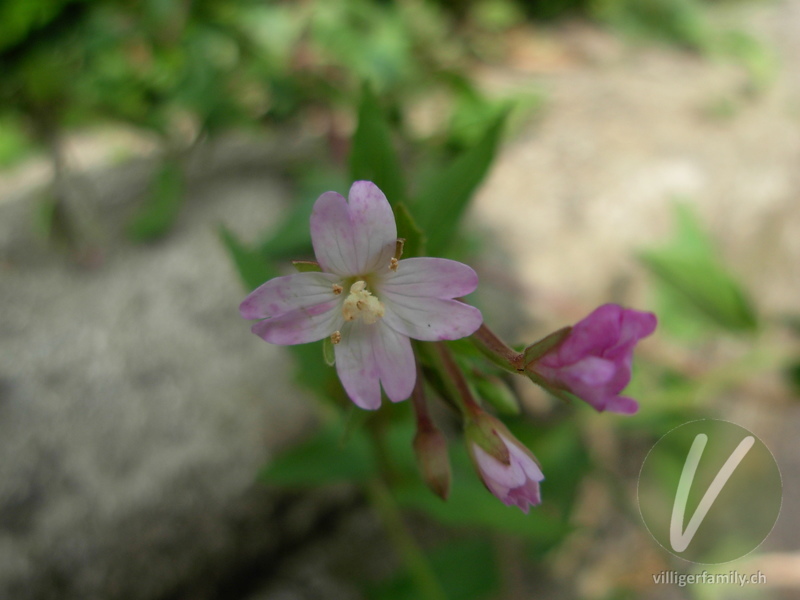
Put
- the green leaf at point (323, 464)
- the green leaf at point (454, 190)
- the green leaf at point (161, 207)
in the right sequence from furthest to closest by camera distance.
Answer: the green leaf at point (161, 207) → the green leaf at point (323, 464) → the green leaf at point (454, 190)

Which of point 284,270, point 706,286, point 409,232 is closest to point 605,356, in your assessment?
point 409,232

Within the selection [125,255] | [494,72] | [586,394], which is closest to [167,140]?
[125,255]

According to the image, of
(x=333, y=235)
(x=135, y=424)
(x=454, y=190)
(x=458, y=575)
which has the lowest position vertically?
(x=458, y=575)

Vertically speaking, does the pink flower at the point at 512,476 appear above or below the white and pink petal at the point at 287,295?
below

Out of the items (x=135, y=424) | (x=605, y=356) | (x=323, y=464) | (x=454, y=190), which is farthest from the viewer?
→ (x=135, y=424)

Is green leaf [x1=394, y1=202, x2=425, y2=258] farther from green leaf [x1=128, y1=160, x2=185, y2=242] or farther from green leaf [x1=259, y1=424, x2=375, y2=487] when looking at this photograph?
green leaf [x1=128, y1=160, x2=185, y2=242]
